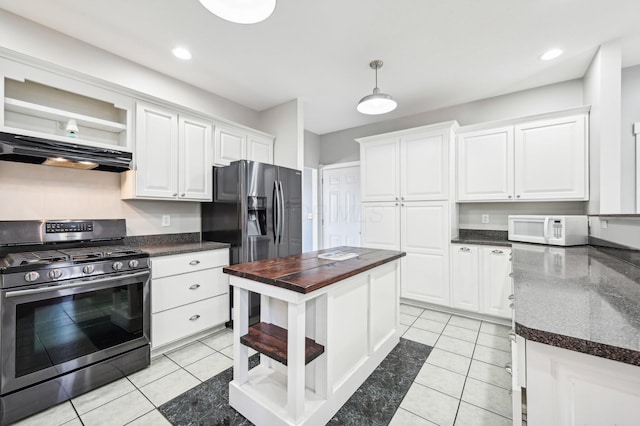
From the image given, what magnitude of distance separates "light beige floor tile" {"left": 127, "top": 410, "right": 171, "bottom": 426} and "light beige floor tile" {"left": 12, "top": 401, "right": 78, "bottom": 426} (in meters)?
0.41

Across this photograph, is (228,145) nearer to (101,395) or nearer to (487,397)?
(101,395)

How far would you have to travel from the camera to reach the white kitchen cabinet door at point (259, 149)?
344 centimetres

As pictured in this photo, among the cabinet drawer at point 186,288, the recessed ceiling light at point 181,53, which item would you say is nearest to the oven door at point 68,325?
the cabinet drawer at point 186,288

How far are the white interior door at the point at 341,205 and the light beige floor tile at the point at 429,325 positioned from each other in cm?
175

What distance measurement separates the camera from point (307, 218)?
4.93 meters

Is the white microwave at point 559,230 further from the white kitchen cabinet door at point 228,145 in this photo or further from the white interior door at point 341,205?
the white kitchen cabinet door at point 228,145

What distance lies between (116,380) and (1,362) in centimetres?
66

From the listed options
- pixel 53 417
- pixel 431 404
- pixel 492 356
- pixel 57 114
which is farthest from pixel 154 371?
pixel 492 356

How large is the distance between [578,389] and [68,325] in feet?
8.57

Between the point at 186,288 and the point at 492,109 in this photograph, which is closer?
the point at 186,288

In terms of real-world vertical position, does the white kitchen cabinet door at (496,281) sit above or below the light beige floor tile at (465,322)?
above

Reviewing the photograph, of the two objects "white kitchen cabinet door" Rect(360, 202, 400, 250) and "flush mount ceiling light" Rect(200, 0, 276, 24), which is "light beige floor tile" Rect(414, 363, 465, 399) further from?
"flush mount ceiling light" Rect(200, 0, 276, 24)

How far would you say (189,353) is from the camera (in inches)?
93.0

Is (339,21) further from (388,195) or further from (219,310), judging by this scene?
(219,310)
